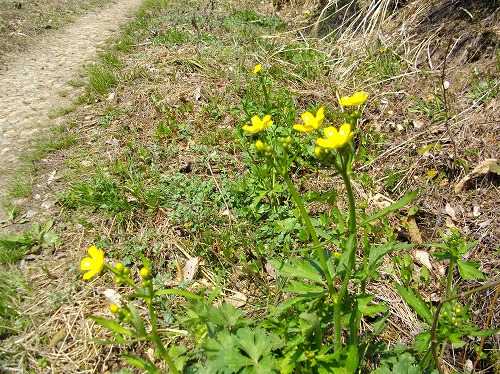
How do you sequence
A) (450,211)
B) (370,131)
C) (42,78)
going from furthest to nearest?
(42,78) → (370,131) → (450,211)

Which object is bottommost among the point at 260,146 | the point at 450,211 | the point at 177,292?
the point at 450,211

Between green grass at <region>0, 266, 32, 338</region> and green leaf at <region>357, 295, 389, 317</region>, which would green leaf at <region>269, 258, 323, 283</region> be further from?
green grass at <region>0, 266, 32, 338</region>

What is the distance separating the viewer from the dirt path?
3.77 metres

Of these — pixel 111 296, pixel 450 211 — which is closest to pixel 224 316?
pixel 111 296

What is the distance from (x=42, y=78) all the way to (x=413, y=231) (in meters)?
4.77

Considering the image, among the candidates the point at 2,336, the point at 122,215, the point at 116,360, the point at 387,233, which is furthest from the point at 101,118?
the point at 387,233

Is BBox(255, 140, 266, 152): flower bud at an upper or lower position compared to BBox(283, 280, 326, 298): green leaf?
upper

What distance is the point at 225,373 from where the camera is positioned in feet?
5.10

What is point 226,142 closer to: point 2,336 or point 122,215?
Result: point 122,215

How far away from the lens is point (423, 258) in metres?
2.59

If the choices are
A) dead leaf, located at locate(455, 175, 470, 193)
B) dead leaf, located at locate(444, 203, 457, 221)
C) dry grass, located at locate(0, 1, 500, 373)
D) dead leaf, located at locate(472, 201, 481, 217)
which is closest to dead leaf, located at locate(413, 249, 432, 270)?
dry grass, located at locate(0, 1, 500, 373)

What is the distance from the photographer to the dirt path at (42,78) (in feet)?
12.4

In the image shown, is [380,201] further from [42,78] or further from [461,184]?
[42,78]

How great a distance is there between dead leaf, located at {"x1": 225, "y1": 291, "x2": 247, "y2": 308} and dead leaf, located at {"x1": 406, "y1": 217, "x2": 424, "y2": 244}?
4.34 ft
